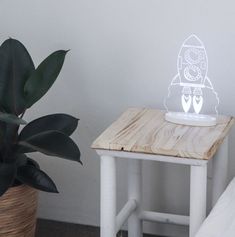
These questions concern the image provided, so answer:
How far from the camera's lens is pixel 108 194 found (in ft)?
5.95

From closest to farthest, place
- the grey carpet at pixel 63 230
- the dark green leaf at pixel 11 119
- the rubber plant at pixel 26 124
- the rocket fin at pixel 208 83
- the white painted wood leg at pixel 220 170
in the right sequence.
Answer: the dark green leaf at pixel 11 119, the rubber plant at pixel 26 124, the white painted wood leg at pixel 220 170, the rocket fin at pixel 208 83, the grey carpet at pixel 63 230

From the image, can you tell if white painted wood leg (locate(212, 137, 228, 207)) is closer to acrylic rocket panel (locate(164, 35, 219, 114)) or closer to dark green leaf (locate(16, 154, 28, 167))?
acrylic rocket panel (locate(164, 35, 219, 114))

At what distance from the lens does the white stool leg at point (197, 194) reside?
1711mm

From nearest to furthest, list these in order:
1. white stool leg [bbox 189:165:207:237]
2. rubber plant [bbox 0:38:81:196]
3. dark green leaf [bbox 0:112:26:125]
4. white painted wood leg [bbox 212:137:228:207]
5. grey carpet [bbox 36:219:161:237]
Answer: white stool leg [bbox 189:165:207:237], dark green leaf [bbox 0:112:26:125], rubber plant [bbox 0:38:81:196], white painted wood leg [bbox 212:137:228:207], grey carpet [bbox 36:219:161:237]

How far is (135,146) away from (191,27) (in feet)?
2.07

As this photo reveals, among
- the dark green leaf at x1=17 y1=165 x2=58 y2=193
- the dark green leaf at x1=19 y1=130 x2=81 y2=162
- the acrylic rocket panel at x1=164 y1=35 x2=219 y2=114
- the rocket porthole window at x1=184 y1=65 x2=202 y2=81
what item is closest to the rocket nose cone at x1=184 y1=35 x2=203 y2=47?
the acrylic rocket panel at x1=164 y1=35 x2=219 y2=114

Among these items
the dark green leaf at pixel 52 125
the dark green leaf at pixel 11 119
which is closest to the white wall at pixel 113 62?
the dark green leaf at pixel 52 125

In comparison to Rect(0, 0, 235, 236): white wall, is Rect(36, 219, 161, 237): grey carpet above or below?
below

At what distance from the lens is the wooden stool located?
1720 millimetres

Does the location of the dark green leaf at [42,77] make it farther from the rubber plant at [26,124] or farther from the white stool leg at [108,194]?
the white stool leg at [108,194]

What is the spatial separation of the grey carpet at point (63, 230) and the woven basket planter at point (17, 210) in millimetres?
339

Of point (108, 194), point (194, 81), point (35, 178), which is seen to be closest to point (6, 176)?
point (35, 178)

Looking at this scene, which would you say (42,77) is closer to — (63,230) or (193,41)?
(193,41)

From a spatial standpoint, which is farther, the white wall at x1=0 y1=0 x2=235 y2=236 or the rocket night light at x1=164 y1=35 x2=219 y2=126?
the white wall at x1=0 y1=0 x2=235 y2=236
